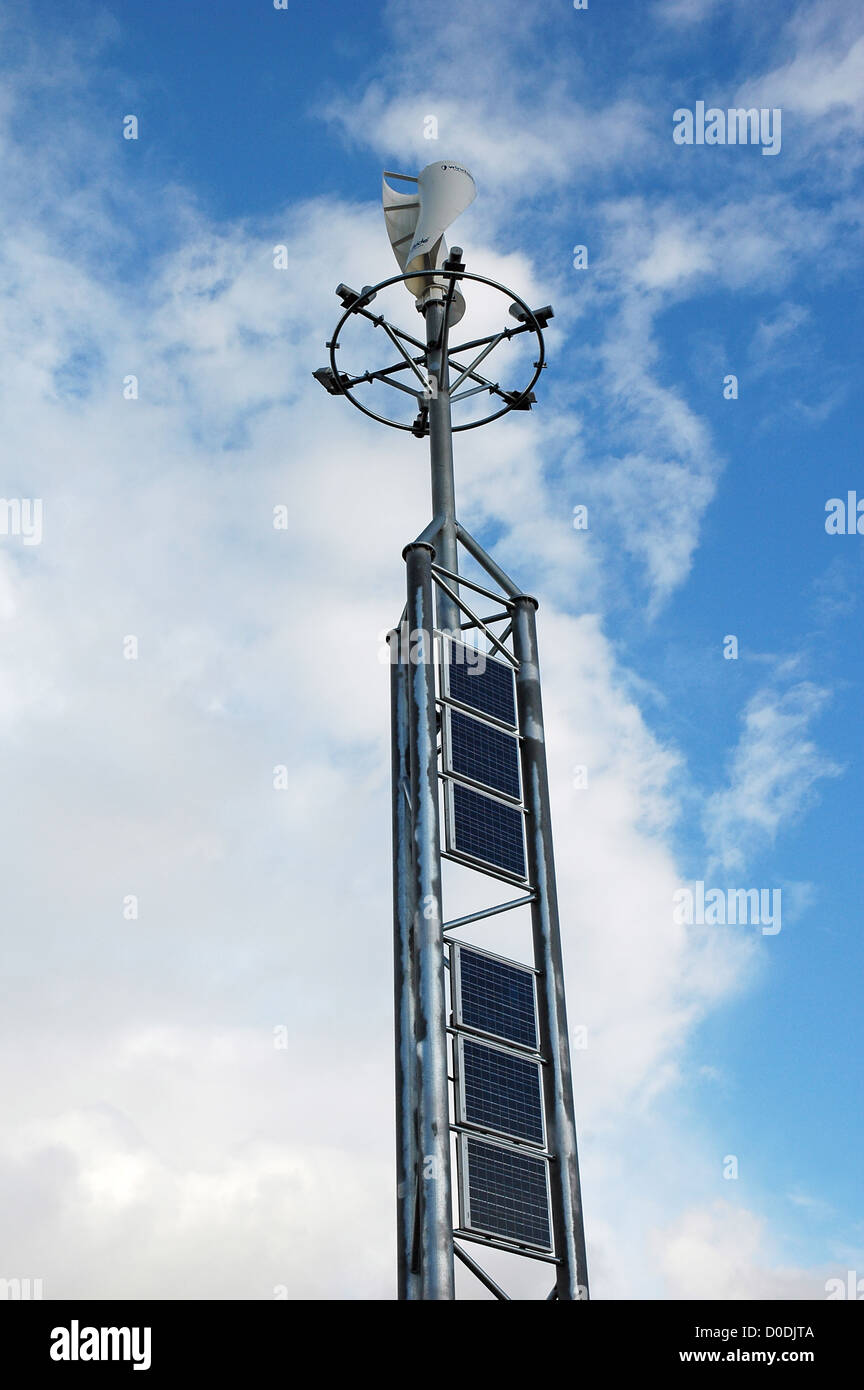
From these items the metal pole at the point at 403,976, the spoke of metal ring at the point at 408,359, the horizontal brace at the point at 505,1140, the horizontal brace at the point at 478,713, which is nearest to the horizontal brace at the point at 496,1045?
the horizontal brace at the point at 505,1140

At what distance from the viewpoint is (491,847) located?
14.8 meters

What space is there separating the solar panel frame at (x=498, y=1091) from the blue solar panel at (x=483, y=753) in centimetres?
279

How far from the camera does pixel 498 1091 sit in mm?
13555

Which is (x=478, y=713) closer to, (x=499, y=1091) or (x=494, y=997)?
(x=494, y=997)

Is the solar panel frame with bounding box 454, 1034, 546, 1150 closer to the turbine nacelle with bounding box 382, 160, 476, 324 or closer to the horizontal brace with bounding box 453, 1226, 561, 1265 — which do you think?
the horizontal brace with bounding box 453, 1226, 561, 1265

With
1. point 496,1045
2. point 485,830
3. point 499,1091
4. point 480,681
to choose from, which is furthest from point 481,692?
point 499,1091

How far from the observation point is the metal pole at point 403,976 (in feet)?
A: 41.7

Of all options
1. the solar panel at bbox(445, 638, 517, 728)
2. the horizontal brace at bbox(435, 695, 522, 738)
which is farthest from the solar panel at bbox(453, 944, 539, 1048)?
the solar panel at bbox(445, 638, 517, 728)

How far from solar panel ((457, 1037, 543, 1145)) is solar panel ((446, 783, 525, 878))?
1.91 metres

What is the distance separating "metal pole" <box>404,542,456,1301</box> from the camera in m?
12.4

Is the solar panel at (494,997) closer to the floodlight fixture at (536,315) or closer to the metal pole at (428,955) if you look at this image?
the metal pole at (428,955)
